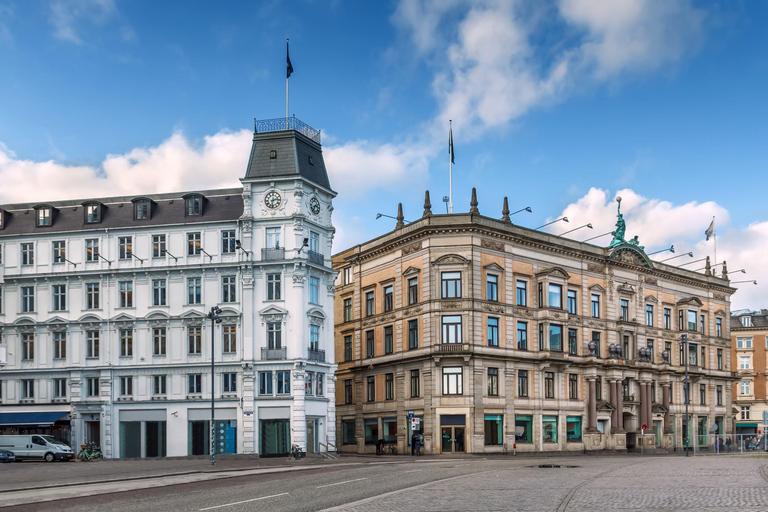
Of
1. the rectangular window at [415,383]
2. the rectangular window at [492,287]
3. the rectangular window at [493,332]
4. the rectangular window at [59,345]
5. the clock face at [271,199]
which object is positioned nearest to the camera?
the clock face at [271,199]

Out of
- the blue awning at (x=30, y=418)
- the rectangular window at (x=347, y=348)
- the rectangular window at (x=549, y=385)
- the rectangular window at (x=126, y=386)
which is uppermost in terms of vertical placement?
the rectangular window at (x=347, y=348)

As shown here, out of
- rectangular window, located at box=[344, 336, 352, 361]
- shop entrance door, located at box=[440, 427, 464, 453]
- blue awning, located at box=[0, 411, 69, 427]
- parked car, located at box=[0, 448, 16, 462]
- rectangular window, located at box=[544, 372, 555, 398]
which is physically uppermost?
rectangular window, located at box=[344, 336, 352, 361]

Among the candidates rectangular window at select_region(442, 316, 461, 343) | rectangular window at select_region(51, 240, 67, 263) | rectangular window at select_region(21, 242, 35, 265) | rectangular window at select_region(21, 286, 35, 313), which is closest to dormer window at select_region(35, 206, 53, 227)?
rectangular window at select_region(21, 242, 35, 265)

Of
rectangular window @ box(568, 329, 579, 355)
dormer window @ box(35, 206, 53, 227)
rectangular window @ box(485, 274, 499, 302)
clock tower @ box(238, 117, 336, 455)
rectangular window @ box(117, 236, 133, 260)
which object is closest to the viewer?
clock tower @ box(238, 117, 336, 455)

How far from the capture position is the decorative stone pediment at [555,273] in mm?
69750

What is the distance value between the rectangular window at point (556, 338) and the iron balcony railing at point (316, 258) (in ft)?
67.7

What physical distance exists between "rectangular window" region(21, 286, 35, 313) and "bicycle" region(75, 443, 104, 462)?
11.3 metres

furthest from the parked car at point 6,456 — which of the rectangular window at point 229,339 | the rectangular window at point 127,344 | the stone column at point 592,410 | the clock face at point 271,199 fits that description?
the stone column at point 592,410

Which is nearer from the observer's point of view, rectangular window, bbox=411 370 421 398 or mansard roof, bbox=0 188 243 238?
mansard roof, bbox=0 188 243 238

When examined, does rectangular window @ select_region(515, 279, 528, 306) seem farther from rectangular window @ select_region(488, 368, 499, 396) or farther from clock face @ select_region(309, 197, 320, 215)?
clock face @ select_region(309, 197, 320, 215)

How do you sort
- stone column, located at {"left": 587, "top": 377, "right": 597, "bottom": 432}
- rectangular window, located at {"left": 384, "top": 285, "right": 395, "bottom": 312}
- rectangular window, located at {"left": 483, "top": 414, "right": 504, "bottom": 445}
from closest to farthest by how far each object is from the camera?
rectangular window, located at {"left": 483, "top": 414, "right": 504, "bottom": 445} → rectangular window, located at {"left": 384, "top": 285, "right": 395, "bottom": 312} → stone column, located at {"left": 587, "top": 377, "right": 597, "bottom": 432}

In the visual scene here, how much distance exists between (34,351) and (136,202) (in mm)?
12797

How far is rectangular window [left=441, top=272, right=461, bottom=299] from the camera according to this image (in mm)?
65000

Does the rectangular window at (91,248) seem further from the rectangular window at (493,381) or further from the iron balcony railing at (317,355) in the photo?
the rectangular window at (493,381)
